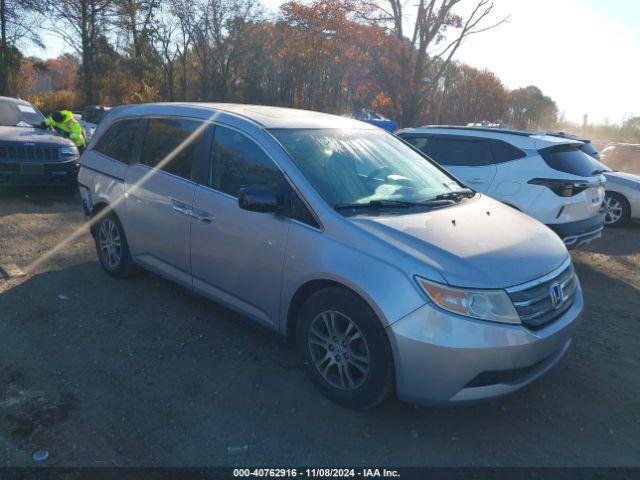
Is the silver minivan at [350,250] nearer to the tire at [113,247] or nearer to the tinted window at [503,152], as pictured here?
the tire at [113,247]

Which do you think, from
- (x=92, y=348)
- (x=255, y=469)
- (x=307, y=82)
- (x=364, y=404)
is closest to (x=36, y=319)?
(x=92, y=348)

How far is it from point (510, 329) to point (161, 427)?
2077 millimetres

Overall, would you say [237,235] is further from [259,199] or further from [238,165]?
[238,165]

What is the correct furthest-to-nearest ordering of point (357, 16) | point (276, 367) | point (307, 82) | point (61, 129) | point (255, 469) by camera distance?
1. point (307, 82)
2. point (357, 16)
3. point (61, 129)
4. point (276, 367)
5. point (255, 469)

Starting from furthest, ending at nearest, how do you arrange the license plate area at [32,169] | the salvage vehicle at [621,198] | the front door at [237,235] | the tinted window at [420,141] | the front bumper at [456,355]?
the salvage vehicle at [621,198], the license plate area at [32,169], the tinted window at [420,141], the front door at [237,235], the front bumper at [456,355]

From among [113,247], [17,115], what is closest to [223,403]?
[113,247]

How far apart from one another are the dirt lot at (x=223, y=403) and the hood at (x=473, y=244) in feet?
3.17

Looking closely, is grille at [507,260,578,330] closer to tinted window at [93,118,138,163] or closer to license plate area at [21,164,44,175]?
tinted window at [93,118,138,163]

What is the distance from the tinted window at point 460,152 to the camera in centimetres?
681

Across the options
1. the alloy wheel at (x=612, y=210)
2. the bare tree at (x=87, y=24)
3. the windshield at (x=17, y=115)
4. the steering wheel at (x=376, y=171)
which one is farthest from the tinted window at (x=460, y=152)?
the bare tree at (x=87, y=24)

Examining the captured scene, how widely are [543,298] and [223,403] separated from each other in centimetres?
208

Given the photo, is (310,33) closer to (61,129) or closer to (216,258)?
(61,129)

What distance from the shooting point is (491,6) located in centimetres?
1509

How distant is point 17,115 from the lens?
9.29 m
